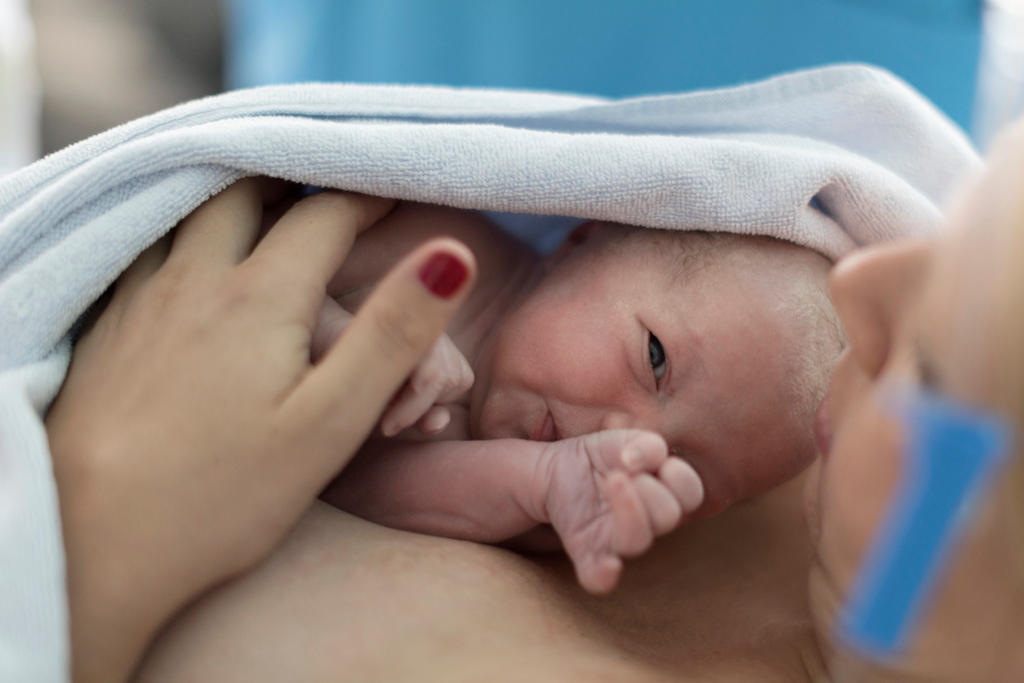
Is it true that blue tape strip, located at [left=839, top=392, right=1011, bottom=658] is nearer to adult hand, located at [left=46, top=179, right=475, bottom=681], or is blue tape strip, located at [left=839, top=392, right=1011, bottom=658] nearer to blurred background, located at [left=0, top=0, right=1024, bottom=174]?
adult hand, located at [left=46, top=179, right=475, bottom=681]

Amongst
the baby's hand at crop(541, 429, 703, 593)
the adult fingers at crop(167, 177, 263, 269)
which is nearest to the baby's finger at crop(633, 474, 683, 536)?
the baby's hand at crop(541, 429, 703, 593)

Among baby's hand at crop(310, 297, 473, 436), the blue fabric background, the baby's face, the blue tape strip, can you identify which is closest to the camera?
the blue tape strip

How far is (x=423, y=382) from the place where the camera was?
0.69 m

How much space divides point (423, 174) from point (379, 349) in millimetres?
234

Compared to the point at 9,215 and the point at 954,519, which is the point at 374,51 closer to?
the point at 9,215

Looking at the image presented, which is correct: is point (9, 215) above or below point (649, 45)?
above

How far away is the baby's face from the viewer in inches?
32.8

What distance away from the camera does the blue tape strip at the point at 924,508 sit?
0.34 meters

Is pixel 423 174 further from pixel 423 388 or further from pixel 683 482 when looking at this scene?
pixel 683 482

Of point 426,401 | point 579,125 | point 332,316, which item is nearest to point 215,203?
point 332,316

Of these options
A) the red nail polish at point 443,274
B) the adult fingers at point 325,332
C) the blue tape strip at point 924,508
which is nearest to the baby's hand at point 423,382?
the adult fingers at point 325,332

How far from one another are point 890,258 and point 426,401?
0.35m

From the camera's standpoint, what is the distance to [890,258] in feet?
1.73

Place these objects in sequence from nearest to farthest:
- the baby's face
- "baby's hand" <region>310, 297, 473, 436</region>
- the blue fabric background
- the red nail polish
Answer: the red nail polish → "baby's hand" <region>310, 297, 473, 436</region> → the baby's face → the blue fabric background
